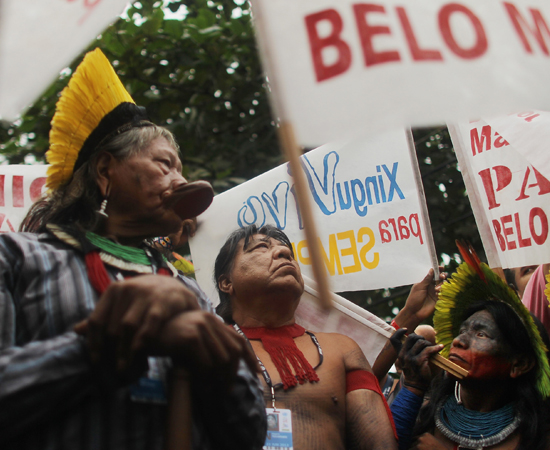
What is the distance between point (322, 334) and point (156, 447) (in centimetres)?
150

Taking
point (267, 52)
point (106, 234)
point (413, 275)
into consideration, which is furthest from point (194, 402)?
point (413, 275)

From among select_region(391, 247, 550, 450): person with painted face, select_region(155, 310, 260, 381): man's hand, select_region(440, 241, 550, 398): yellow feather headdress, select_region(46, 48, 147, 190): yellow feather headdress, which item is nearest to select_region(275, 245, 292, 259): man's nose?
select_region(391, 247, 550, 450): person with painted face

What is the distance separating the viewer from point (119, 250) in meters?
1.62

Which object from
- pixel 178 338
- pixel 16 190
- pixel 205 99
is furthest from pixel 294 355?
pixel 205 99

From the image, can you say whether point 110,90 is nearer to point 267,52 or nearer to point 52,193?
point 52,193

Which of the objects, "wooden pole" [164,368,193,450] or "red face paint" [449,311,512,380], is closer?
"wooden pole" [164,368,193,450]

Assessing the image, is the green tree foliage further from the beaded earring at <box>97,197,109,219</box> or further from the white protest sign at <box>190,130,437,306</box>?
the beaded earring at <box>97,197,109,219</box>

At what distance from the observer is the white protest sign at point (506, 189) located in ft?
10.7

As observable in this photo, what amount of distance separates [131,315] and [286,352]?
149cm

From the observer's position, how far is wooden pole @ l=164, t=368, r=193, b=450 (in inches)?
46.7

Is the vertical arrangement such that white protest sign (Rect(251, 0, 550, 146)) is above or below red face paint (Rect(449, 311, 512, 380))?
above

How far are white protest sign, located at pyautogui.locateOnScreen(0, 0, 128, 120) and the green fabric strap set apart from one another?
1.27ft

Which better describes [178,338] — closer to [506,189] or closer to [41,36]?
[41,36]

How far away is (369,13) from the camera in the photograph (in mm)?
1631
